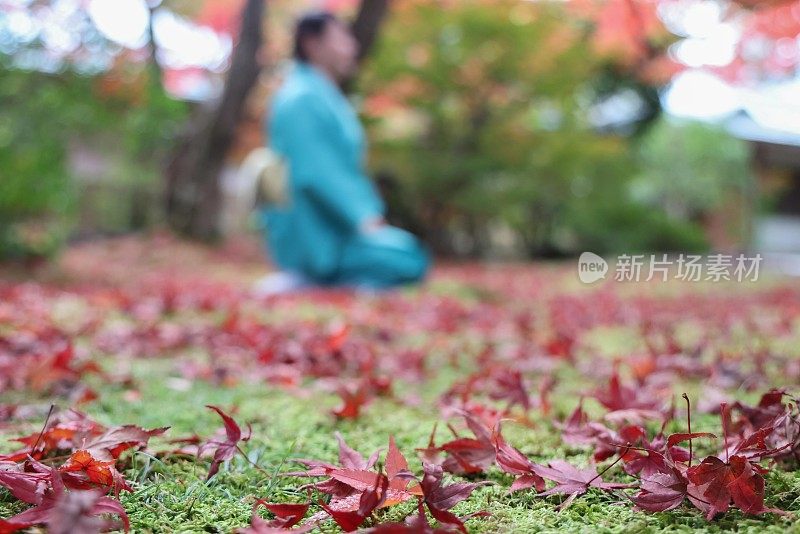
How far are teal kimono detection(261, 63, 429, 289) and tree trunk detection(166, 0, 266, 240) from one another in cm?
315

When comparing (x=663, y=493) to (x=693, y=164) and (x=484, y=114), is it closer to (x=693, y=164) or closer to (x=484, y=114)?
(x=484, y=114)

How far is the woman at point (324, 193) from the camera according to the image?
4.34 metres

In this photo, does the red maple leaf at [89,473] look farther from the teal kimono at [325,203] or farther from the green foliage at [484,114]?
the green foliage at [484,114]

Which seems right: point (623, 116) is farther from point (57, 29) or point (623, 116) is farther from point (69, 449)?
point (69, 449)

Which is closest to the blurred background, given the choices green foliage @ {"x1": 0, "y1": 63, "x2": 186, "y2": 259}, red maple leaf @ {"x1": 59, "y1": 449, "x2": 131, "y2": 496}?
green foliage @ {"x1": 0, "y1": 63, "x2": 186, "y2": 259}

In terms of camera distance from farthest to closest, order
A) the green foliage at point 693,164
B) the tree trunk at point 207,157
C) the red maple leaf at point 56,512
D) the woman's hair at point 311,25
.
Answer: the green foliage at point 693,164, the tree trunk at point 207,157, the woman's hair at point 311,25, the red maple leaf at point 56,512

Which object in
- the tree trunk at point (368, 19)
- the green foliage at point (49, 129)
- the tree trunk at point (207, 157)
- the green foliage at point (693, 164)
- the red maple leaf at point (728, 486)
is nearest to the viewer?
the red maple leaf at point (728, 486)

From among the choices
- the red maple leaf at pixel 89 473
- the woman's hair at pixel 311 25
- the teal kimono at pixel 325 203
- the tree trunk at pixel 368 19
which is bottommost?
the red maple leaf at pixel 89 473

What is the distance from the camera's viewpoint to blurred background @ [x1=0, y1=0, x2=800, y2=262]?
4566 mm

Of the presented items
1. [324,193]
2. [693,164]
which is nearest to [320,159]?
[324,193]

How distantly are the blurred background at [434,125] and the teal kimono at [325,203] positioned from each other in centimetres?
39

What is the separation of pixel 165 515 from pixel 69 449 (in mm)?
279

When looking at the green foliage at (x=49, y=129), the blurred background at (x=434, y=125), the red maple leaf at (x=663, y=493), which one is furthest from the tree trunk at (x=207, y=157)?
the red maple leaf at (x=663, y=493)

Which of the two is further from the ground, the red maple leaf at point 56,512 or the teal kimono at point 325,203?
the teal kimono at point 325,203
